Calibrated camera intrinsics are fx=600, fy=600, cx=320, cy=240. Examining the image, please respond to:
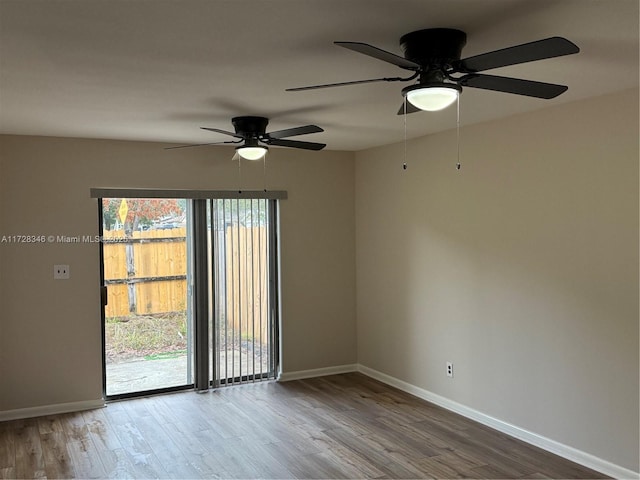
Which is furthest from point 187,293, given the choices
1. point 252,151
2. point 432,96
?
point 432,96

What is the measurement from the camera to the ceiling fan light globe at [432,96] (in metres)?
2.33

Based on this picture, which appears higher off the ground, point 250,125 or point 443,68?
point 250,125

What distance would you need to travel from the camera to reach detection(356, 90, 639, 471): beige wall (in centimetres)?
351

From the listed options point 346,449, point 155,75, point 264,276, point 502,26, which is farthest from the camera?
point 264,276

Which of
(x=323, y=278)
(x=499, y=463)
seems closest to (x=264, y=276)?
(x=323, y=278)

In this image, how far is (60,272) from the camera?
15.9 feet

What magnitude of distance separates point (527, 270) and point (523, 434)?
3.74 ft

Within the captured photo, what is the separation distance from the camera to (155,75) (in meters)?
2.86

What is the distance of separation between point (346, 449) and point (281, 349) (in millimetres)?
1911

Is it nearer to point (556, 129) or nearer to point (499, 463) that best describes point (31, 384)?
point (499, 463)

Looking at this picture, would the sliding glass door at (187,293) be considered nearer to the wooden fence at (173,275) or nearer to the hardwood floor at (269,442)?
the wooden fence at (173,275)

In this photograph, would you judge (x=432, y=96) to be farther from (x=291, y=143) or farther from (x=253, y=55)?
(x=291, y=143)

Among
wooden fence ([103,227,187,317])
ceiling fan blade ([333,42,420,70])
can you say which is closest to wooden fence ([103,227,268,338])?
wooden fence ([103,227,187,317])

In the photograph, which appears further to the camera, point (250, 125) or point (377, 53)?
point (250, 125)
